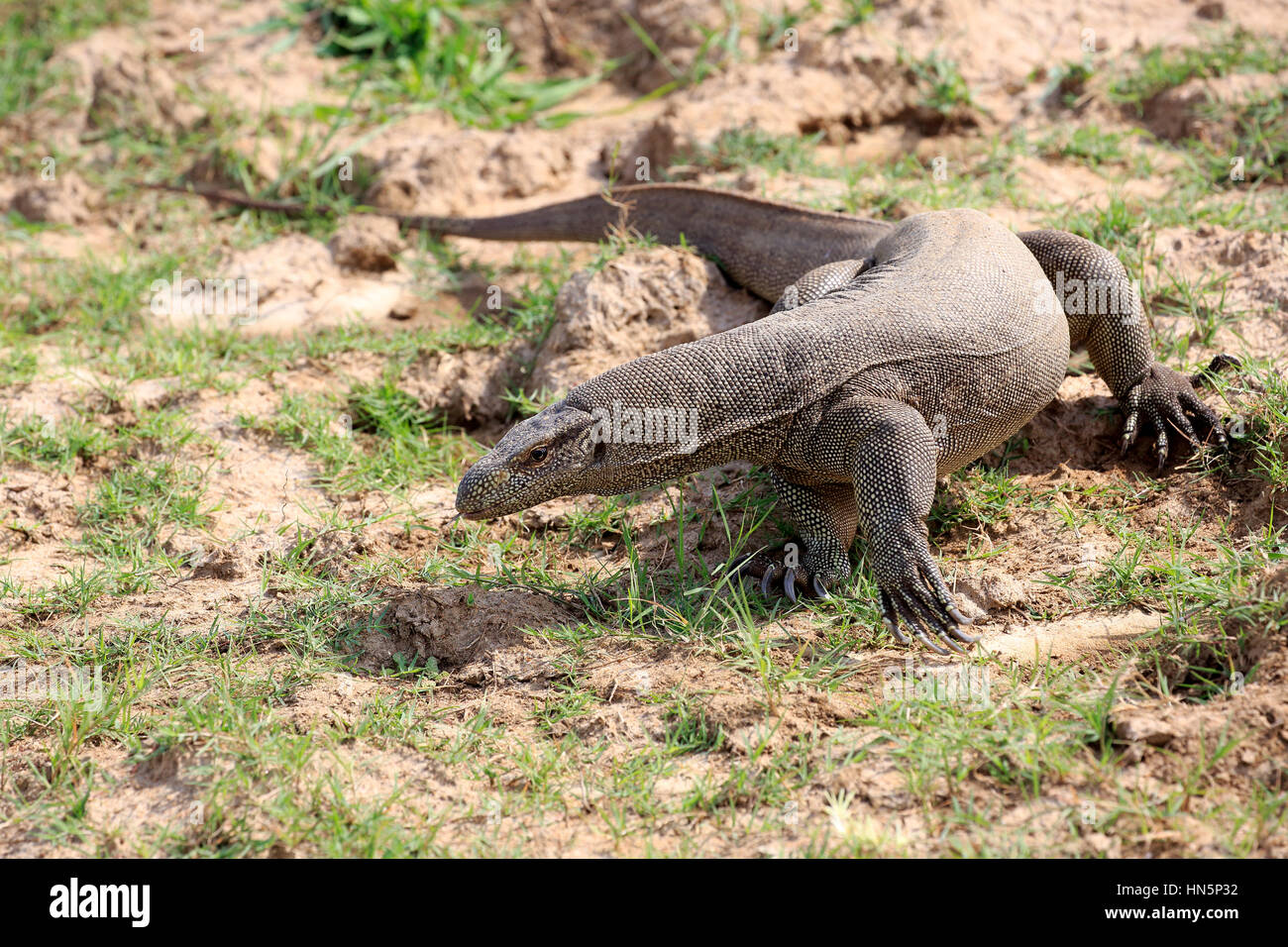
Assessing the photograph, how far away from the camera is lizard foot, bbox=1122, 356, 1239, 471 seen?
480 cm

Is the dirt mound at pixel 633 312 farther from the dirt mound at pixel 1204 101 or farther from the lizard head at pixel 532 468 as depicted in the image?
the dirt mound at pixel 1204 101

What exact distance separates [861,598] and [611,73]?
591 centimetres

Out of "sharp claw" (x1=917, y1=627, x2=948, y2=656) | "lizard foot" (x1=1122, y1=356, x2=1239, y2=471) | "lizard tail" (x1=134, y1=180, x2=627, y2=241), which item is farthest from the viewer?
"lizard tail" (x1=134, y1=180, x2=627, y2=241)

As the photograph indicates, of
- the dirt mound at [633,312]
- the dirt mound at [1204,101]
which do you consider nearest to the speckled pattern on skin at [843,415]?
the dirt mound at [633,312]

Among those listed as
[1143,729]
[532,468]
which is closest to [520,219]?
[532,468]

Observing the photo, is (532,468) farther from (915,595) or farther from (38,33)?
(38,33)

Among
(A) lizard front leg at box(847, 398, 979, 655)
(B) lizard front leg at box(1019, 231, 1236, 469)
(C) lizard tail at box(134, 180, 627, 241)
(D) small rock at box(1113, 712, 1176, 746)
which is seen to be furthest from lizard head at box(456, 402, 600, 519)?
(C) lizard tail at box(134, 180, 627, 241)

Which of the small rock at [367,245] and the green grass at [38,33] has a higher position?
the green grass at [38,33]

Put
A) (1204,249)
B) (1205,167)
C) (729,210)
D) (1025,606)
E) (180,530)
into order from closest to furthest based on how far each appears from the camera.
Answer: (1025,606), (180,530), (1204,249), (729,210), (1205,167)

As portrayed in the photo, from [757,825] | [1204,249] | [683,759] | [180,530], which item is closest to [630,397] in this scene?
[683,759]

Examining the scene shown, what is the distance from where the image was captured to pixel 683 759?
3541 millimetres

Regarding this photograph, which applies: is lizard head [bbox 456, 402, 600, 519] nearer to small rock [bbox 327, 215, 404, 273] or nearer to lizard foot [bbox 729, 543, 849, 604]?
lizard foot [bbox 729, 543, 849, 604]

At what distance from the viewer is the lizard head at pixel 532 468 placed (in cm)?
426
